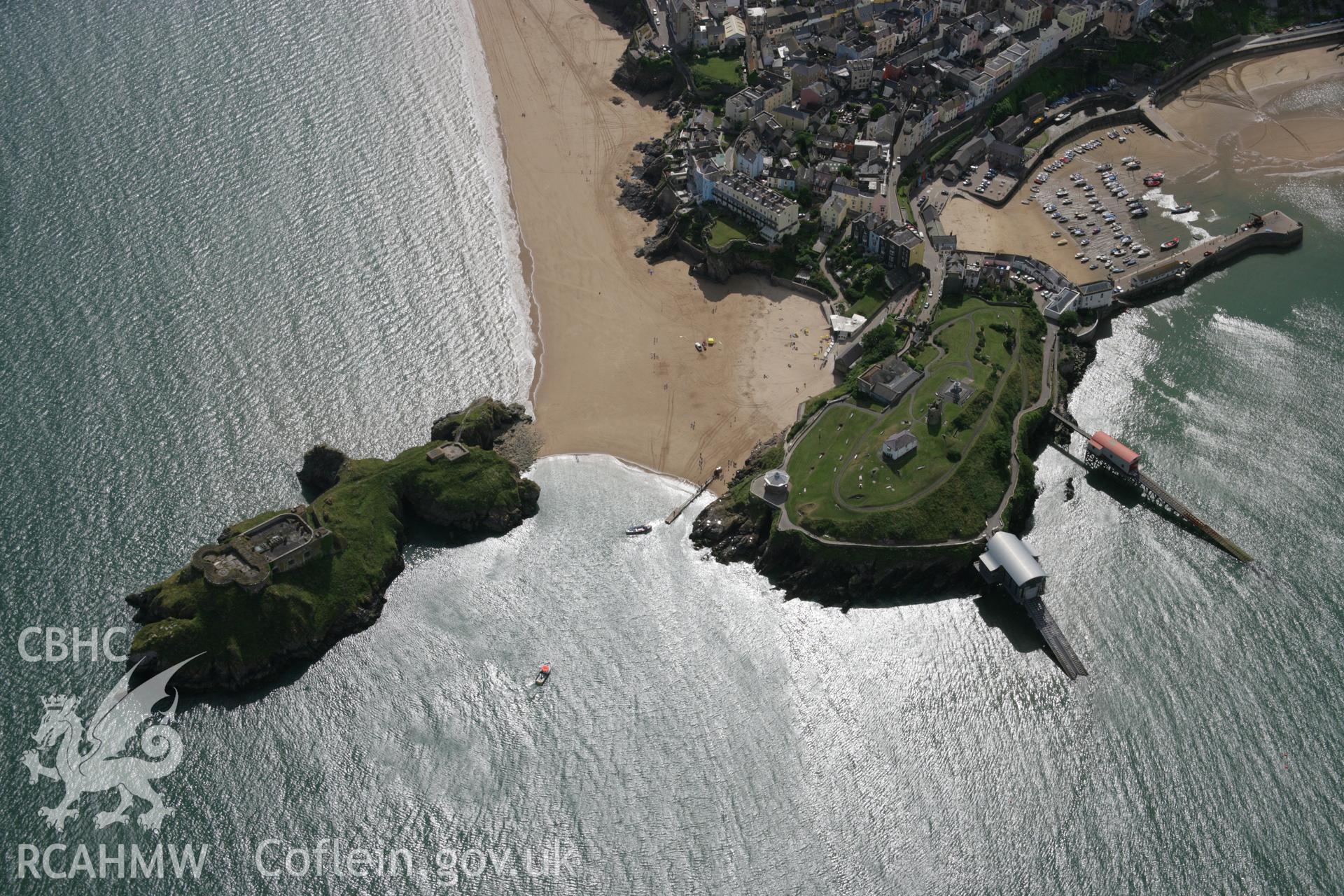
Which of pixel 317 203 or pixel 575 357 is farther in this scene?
pixel 317 203

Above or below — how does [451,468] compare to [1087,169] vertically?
below

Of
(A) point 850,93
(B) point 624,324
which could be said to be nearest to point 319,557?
(B) point 624,324

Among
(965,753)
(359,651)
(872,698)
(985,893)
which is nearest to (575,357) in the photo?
(359,651)

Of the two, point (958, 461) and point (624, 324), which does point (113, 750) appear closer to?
point (624, 324)

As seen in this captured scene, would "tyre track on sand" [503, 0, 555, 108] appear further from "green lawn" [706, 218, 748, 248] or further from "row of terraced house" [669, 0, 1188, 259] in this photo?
"green lawn" [706, 218, 748, 248]

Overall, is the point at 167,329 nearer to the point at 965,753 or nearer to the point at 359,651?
the point at 359,651

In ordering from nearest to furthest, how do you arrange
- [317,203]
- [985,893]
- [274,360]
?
[985,893], [274,360], [317,203]

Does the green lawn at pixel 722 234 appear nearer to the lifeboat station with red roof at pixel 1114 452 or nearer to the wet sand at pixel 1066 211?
the wet sand at pixel 1066 211

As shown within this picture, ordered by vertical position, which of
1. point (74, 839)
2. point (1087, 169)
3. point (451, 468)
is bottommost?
point (74, 839)
